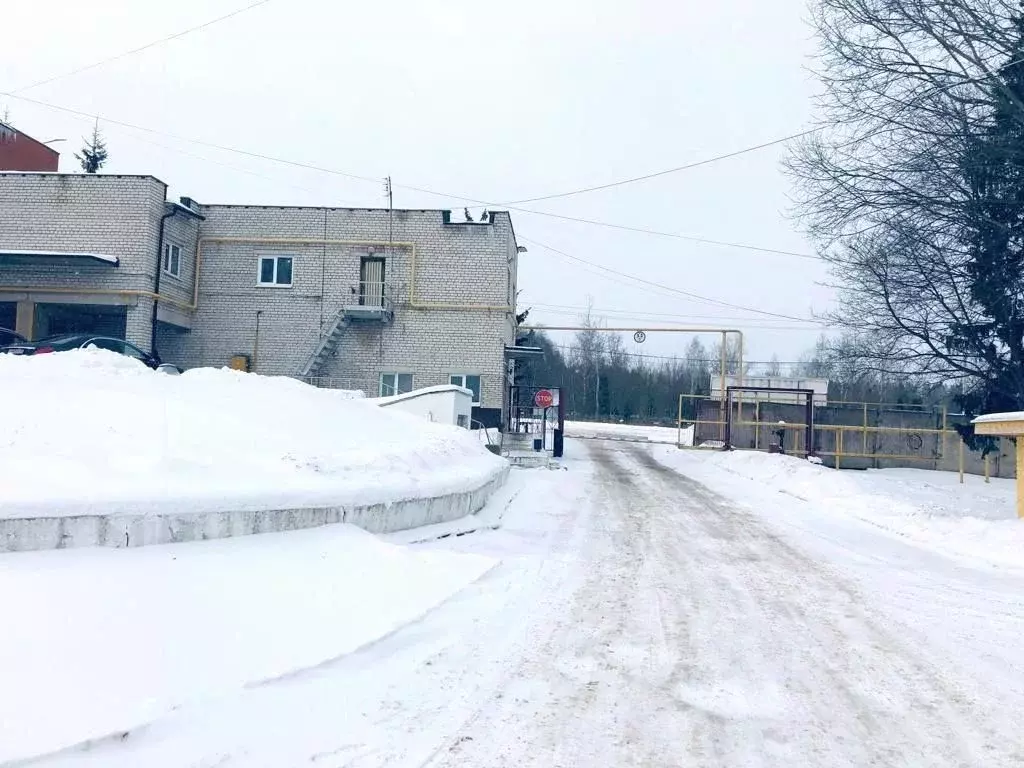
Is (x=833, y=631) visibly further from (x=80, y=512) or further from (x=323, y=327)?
(x=323, y=327)

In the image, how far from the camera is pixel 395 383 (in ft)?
100

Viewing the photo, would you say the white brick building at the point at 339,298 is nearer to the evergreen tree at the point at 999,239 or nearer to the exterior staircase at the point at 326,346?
the exterior staircase at the point at 326,346

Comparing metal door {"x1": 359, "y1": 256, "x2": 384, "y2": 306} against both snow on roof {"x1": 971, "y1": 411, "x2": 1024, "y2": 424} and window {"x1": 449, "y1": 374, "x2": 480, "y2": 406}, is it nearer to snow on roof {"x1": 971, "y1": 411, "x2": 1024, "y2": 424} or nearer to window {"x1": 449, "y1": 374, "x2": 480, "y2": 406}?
window {"x1": 449, "y1": 374, "x2": 480, "y2": 406}

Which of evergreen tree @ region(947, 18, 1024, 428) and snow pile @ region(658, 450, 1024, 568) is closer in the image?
snow pile @ region(658, 450, 1024, 568)

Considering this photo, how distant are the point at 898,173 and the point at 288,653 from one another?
16.7 m

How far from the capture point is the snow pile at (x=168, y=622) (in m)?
4.18

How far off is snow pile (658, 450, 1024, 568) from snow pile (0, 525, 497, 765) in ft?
26.3

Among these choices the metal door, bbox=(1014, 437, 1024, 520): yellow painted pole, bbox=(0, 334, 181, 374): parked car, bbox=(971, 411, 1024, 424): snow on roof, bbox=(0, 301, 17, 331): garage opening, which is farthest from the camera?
the metal door

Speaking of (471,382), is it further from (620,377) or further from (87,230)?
(620,377)

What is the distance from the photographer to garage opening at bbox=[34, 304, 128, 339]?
28703 millimetres

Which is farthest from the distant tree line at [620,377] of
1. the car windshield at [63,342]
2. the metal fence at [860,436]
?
the car windshield at [63,342]

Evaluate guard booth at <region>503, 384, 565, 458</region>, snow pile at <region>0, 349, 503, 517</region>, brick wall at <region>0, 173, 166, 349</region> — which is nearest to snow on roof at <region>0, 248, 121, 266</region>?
brick wall at <region>0, 173, 166, 349</region>

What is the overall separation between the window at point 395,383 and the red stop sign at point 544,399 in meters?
6.41

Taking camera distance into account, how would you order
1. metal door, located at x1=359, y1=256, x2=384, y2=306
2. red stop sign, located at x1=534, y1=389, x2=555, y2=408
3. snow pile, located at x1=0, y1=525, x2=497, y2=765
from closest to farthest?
snow pile, located at x1=0, y1=525, x2=497, y2=765 < red stop sign, located at x1=534, y1=389, x2=555, y2=408 < metal door, located at x1=359, y1=256, x2=384, y2=306
